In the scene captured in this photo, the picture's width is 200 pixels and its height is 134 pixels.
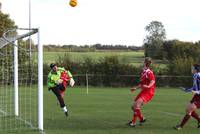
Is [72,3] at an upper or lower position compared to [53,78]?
upper

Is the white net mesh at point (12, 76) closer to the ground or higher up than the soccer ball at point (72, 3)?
closer to the ground

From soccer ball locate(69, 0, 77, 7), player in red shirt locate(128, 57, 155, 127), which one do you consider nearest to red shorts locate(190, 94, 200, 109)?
player in red shirt locate(128, 57, 155, 127)

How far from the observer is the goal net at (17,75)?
14873mm

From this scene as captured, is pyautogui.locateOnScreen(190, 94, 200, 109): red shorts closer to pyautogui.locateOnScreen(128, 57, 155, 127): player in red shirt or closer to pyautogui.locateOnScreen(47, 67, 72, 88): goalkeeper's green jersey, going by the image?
pyautogui.locateOnScreen(128, 57, 155, 127): player in red shirt

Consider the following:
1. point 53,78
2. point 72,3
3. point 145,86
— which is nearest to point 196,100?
point 145,86

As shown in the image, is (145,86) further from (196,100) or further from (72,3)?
(72,3)

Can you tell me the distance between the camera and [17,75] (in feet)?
64.0

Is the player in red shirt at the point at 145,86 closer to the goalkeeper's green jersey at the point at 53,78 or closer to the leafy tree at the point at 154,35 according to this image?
the goalkeeper's green jersey at the point at 53,78

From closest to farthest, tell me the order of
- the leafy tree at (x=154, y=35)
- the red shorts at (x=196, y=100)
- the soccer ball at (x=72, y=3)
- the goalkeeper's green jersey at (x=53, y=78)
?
the soccer ball at (x=72, y=3) → the red shorts at (x=196, y=100) → the goalkeeper's green jersey at (x=53, y=78) → the leafy tree at (x=154, y=35)

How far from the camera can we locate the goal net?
1487 centimetres

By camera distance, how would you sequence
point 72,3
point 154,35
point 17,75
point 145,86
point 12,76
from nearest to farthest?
point 72,3 < point 145,86 < point 17,75 < point 12,76 < point 154,35

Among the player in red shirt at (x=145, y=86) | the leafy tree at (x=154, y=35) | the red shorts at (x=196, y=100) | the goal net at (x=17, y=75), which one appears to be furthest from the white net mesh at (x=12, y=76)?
the leafy tree at (x=154, y=35)

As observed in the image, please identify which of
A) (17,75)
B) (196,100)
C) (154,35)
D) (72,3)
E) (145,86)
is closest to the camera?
(72,3)

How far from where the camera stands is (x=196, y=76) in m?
15.9
